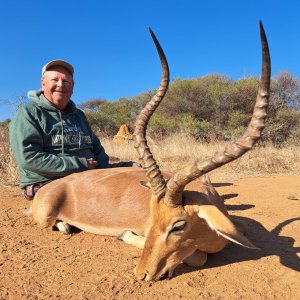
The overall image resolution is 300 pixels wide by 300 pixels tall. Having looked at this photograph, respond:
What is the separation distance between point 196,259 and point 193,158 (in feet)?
26.7

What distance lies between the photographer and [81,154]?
5.58 meters

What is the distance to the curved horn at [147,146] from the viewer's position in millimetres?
3238

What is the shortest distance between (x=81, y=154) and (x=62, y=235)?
58.7 inches

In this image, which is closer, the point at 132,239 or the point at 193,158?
the point at 132,239

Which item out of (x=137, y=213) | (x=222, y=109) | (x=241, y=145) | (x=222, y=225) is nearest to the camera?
(x=241, y=145)

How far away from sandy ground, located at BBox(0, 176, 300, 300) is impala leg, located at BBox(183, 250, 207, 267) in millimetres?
56

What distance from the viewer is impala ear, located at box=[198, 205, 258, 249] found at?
2.82 metres

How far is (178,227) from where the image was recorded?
123 inches

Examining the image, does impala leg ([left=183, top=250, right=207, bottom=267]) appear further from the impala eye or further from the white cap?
the white cap

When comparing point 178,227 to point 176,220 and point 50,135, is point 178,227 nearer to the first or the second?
point 176,220

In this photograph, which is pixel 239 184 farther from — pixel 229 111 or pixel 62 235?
pixel 229 111

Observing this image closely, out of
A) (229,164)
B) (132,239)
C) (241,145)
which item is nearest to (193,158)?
(229,164)

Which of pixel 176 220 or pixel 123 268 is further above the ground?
pixel 176 220

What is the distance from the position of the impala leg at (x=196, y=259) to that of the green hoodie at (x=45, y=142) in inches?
92.9
